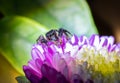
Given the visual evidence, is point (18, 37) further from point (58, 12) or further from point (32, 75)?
point (32, 75)

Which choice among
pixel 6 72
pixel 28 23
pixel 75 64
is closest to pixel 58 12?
pixel 28 23

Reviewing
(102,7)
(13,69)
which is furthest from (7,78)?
(102,7)

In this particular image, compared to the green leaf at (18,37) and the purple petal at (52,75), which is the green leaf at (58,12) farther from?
the purple petal at (52,75)

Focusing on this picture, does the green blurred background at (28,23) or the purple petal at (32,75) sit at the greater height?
the green blurred background at (28,23)

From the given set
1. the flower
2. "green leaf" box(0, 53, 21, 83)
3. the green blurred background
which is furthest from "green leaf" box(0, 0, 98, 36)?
the flower

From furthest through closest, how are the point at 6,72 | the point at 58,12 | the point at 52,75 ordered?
the point at 58,12
the point at 6,72
the point at 52,75

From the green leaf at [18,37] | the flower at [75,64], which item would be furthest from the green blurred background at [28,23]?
the flower at [75,64]

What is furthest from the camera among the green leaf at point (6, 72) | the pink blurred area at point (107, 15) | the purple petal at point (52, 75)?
the pink blurred area at point (107, 15)
